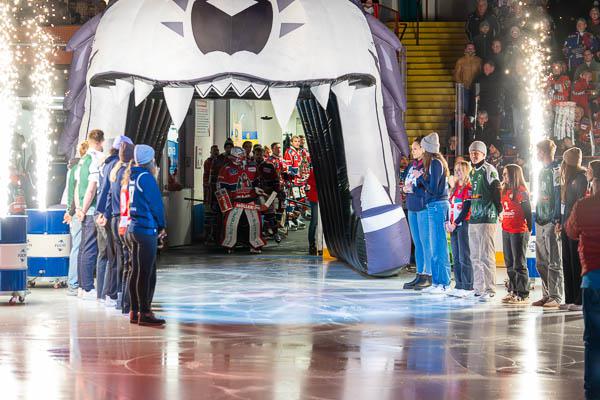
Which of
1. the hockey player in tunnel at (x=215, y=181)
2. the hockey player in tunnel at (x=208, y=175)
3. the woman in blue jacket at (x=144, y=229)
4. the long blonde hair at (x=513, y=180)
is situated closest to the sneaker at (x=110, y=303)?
the woman in blue jacket at (x=144, y=229)

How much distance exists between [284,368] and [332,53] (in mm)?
4533

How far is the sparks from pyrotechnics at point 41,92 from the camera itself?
15.1 meters

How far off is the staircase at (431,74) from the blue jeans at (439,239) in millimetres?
7937

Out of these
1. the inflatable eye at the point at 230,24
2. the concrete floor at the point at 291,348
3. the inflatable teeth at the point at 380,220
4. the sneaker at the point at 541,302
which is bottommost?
the concrete floor at the point at 291,348

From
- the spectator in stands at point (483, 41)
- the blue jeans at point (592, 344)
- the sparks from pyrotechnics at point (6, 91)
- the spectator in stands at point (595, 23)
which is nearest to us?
the blue jeans at point (592, 344)

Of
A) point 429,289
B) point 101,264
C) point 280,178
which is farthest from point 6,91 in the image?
point 429,289

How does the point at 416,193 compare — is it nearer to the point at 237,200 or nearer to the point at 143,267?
the point at 143,267

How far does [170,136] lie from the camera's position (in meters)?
18.4

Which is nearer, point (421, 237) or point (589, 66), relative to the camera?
point (421, 237)

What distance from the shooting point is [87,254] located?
1041 centimetres

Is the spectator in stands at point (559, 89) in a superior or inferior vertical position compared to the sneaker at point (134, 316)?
superior

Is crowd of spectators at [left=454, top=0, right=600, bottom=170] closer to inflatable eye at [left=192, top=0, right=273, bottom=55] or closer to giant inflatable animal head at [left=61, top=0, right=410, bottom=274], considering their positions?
giant inflatable animal head at [left=61, top=0, right=410, bottom=274]

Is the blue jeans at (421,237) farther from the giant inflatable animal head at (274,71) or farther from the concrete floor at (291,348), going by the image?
the concrete floor at (291,348)

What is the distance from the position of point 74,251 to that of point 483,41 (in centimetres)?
974
